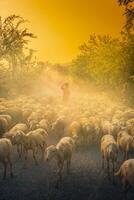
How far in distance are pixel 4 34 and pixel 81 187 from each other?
112 ft

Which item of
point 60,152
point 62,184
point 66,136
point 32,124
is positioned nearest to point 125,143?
point 60,152

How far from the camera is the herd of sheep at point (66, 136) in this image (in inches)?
608

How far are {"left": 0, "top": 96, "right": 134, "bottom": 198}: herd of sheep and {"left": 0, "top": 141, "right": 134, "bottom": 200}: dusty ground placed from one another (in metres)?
0.40

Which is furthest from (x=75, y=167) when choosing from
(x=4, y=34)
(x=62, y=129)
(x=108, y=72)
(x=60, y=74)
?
(x=60, y=74)

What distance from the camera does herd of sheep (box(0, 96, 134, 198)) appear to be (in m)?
15.4

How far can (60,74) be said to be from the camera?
3654 inches

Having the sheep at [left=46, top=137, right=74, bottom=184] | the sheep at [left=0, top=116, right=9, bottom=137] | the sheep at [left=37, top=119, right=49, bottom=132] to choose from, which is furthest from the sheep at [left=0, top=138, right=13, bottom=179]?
the sheep at [left=0, top=116, right=9, bottom=137]

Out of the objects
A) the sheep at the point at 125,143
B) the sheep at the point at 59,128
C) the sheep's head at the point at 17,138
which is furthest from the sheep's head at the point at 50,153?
the sheep at the point at 59,128

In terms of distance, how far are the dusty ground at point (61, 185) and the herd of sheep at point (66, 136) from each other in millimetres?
397

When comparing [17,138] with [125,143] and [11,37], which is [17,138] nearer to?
[125,143]

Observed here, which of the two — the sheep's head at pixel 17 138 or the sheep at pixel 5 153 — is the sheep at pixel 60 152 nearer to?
the sheep at pixel 5 153

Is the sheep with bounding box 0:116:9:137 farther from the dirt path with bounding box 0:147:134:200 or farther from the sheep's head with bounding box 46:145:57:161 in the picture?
the sheep's head with bounding box 46:145:57:161

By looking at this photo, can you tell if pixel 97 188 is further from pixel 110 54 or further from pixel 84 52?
pixel 84 52

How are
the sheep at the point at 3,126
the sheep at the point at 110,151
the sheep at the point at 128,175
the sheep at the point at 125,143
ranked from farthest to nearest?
the sheep at the point at 3,126
the sheep at the point at 125,143
the sheep at the point at 110,151
the sheep at the point at 128,175
